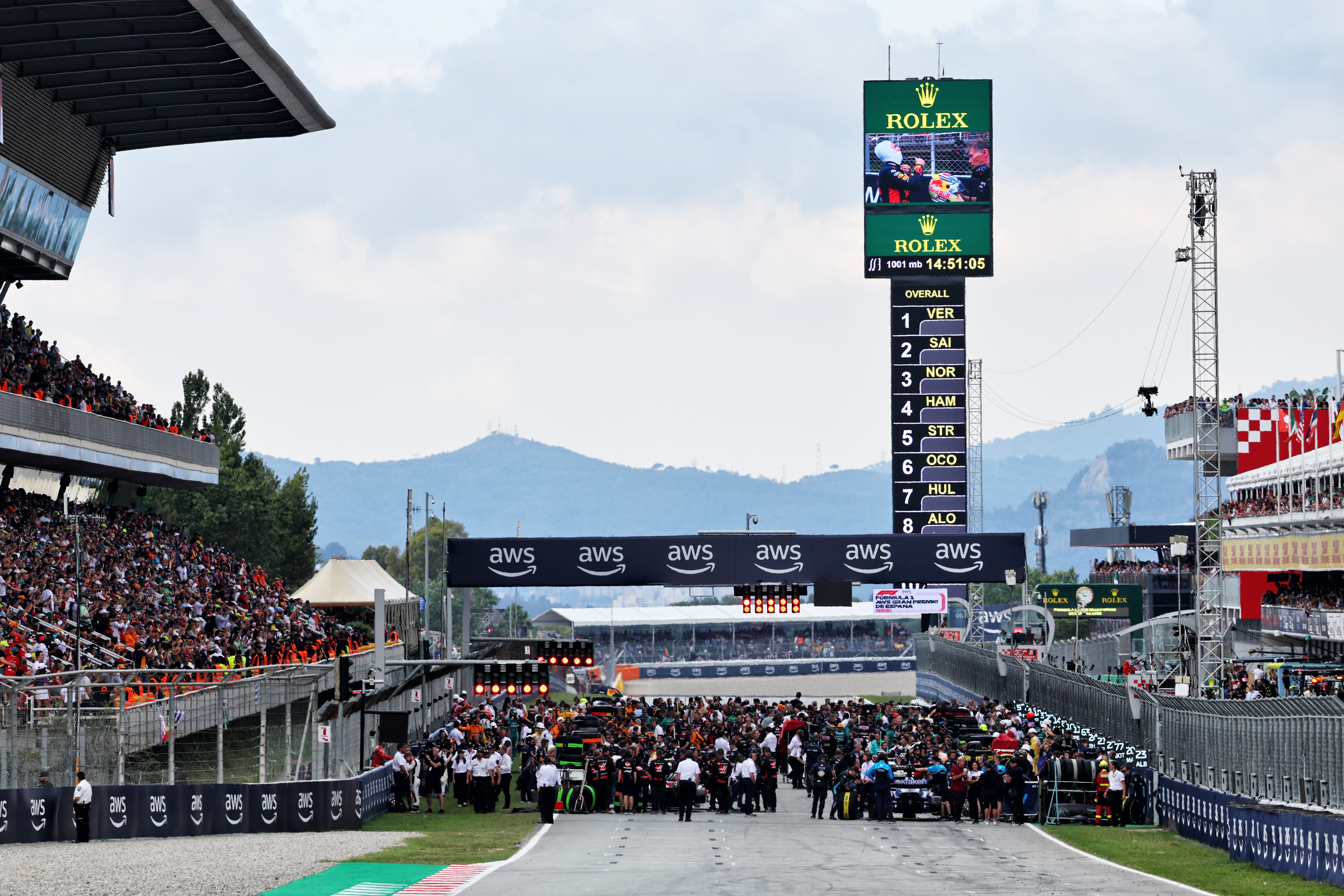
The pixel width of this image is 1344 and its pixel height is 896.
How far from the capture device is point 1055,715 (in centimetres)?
4125

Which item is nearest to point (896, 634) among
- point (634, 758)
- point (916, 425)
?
point (916, 425)

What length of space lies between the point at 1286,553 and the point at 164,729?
42.3 meters

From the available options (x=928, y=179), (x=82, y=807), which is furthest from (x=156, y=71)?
(x=928, y=179)

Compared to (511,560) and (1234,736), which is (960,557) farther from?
(1234,736)

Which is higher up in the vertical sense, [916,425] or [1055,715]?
[916,425]

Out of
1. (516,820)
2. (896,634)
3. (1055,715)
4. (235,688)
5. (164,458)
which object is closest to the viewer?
(235,688)

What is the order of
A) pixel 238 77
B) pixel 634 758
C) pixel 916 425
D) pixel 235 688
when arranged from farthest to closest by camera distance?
pixel 916 425 → pixel 238 77 → pixel 634 758 → pixel 235 688

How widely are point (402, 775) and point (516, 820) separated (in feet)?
10.2

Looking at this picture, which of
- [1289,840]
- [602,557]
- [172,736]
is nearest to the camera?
[1289,840]

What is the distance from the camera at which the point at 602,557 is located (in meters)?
42.4

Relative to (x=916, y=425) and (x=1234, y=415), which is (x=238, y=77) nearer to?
(x=916, y=425)

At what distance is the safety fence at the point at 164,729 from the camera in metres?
23.8

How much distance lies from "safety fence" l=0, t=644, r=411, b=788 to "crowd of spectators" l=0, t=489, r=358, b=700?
0.51m

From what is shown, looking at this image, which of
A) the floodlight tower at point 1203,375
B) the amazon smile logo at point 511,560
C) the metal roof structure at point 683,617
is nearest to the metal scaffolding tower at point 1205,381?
the floodlight tower at point 1203,375
